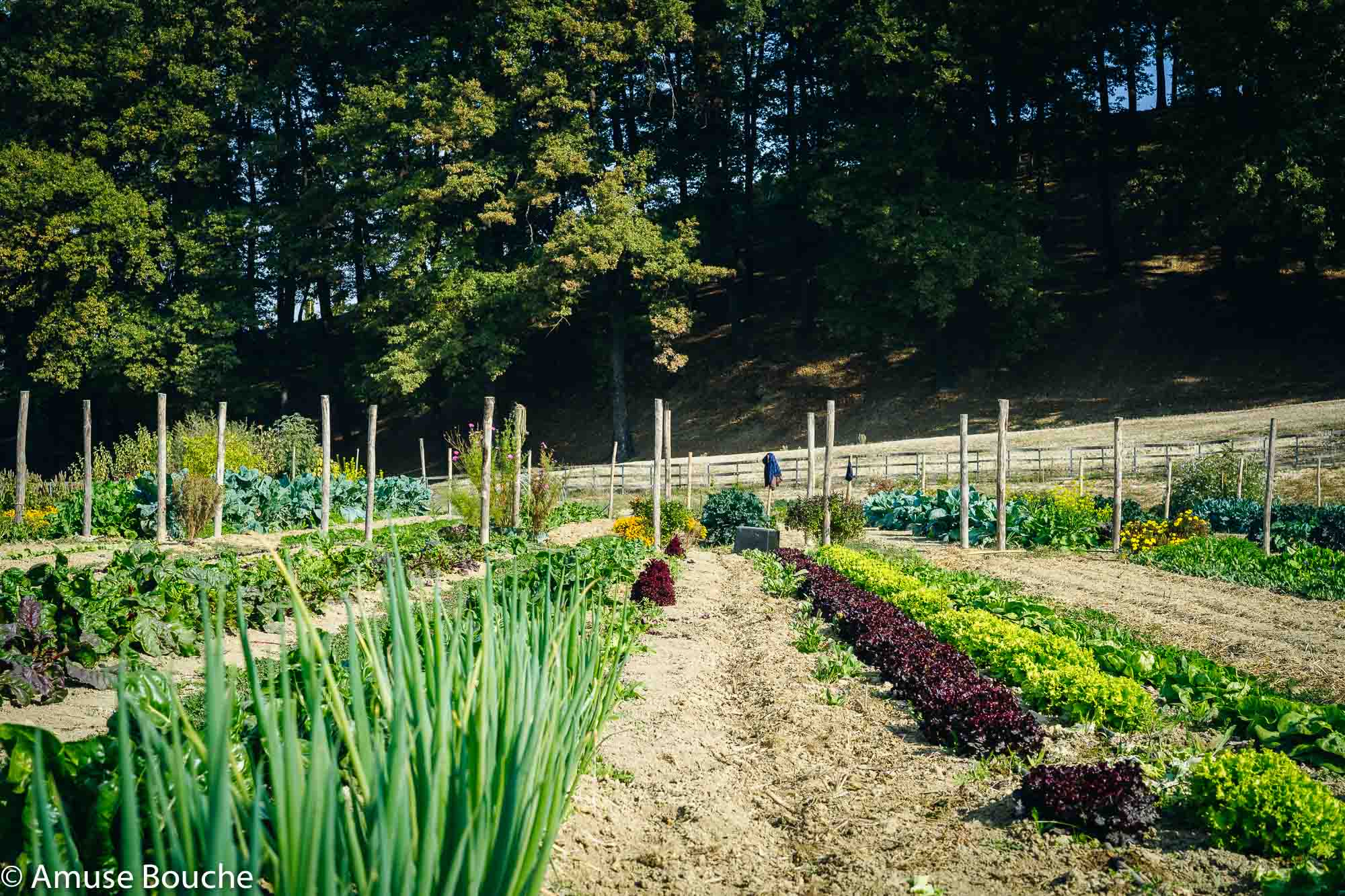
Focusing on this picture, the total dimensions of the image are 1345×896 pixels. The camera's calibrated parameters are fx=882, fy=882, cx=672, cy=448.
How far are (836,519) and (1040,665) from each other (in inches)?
415

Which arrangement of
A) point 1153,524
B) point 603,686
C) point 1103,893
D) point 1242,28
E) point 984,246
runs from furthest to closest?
point 984,246 < point 1242,28 < point 1153,524 < point 603,686 < point 1103,893

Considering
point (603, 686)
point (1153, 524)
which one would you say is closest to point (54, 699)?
point (603, 686)

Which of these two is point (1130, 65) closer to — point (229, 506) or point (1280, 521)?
point (1280, 521)

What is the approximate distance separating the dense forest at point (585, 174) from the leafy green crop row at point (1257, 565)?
60.6ft

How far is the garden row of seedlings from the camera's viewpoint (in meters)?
3.33

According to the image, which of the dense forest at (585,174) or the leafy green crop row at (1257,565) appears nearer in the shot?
the leafy green crop row at (1257,565)

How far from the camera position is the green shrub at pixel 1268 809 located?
10.7 feet

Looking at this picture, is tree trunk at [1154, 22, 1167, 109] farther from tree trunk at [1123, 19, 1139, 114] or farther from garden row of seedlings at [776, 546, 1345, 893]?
garden row of seedlings at [776, 546, 1345, 893]

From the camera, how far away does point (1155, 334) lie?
30969 mm

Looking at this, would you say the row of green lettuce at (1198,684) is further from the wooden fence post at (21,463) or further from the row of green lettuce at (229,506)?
the wooden fence post at (21,463)

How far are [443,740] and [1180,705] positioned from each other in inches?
195

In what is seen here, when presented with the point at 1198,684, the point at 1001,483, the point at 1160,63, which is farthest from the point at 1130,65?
the point at 1198,684

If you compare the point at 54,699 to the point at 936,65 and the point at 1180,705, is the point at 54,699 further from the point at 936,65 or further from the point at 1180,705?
the point at 936,65

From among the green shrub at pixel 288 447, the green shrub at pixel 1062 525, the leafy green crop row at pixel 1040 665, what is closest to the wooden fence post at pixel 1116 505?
the green shrub at pixel 1062 525
